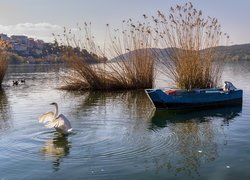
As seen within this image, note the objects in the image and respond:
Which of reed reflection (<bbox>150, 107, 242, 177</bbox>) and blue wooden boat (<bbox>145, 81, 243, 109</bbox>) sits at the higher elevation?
blue wooden boat (<bbox>145, 81, 243, 109</bbox>)

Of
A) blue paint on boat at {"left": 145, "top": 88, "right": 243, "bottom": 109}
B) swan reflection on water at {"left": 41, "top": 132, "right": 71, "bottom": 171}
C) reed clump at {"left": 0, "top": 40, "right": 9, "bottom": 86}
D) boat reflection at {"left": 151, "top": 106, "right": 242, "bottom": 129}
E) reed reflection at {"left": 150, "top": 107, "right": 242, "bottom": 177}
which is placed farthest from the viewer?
reed clump at {"left": 0, "top": 40, "right": 9, "bottom": 86}

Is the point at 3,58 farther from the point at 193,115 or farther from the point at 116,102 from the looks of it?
the point at 193,115

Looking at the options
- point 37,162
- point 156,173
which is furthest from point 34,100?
point 156,173

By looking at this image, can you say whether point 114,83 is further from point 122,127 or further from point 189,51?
point 122,127

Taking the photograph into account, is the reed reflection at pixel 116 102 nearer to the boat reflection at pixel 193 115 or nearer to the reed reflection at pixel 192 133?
the boat reflection at pixel 193 115

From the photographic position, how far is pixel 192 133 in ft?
36.5

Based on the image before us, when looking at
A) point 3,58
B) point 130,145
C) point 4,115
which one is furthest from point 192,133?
point 3,58

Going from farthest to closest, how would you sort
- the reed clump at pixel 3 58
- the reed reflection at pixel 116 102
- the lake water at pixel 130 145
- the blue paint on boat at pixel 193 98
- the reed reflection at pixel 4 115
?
the reed clump at pixel 3 58 → the reed reflection at pixel 116 102 → the blue paint on boat at pixel 193 98 → the reed reflection at pixel 4 115 → the lake water at pixel 130 145

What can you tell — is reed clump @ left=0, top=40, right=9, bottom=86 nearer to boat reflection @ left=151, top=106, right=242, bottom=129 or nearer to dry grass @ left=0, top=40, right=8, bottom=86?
dry grass @ left=0, top=40, right=8, bottom=86

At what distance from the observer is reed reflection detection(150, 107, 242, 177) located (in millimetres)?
8289

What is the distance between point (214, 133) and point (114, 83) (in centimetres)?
1347

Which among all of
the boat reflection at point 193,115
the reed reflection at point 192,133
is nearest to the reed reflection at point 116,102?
the boat reflection at point 193,115

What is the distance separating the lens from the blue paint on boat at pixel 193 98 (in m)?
15.3

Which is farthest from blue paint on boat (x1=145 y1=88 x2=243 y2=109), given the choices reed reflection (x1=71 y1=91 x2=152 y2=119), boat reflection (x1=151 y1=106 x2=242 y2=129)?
reed reflection (x1=71 y1=91 x2=152 y2=119)
